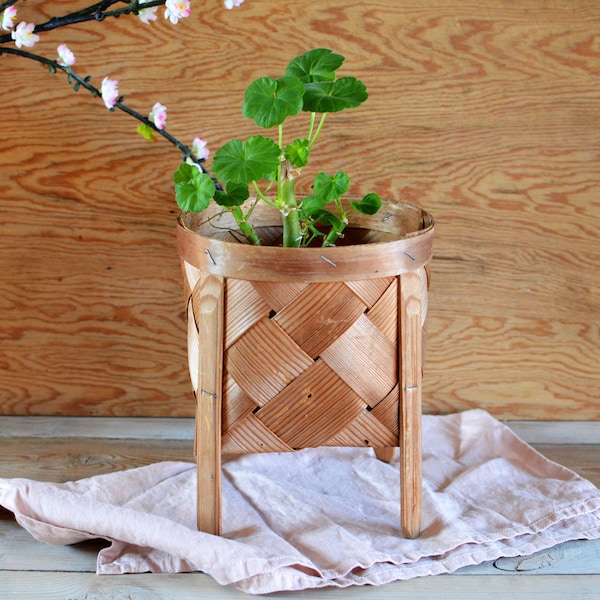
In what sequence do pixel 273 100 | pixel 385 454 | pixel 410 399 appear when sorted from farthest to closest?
1. pixel 385 454
2. pixel 410 399
3. pixel 273 100

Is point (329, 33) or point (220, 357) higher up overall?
point (329, 33)

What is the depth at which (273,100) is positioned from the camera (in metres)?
0.99

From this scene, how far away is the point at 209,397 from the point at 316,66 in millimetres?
476

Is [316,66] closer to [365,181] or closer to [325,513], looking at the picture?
[365,181]

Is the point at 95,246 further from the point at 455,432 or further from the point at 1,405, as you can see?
the point at 455,432

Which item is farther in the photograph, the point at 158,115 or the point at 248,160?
the point at 158,115

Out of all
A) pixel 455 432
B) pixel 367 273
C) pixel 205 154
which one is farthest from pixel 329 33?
pixel 455 432

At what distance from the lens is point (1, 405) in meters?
1.47

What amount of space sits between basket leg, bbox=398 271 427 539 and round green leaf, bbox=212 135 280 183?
0.24 metres

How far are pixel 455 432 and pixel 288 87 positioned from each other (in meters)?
0.74

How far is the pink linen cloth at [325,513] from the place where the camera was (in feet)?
3.44

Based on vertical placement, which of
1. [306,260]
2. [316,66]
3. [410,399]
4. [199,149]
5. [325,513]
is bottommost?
[325,513]

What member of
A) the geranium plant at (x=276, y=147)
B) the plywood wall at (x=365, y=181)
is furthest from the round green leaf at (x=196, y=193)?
the plywood wall at (x=365, y=181)

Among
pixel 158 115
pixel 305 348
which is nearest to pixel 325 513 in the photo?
pixel 305 348
